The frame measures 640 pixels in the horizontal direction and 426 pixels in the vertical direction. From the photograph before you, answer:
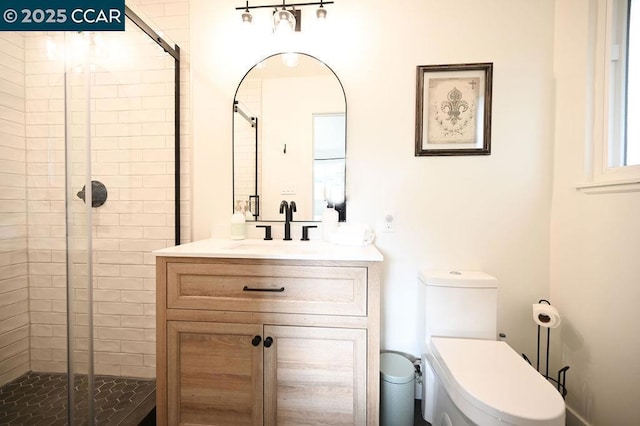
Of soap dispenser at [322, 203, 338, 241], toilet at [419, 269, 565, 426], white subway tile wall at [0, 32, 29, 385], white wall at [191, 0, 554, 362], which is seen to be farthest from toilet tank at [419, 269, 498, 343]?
white subway tile wall at [0, 32, 29, 385]

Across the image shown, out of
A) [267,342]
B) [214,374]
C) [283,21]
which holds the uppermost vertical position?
[283,21]

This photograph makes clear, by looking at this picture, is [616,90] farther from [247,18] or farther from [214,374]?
[214,374]

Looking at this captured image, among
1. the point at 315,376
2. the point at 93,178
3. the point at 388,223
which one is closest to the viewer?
the point at 315,376

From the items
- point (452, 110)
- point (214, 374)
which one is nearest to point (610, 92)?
point (452, 110)

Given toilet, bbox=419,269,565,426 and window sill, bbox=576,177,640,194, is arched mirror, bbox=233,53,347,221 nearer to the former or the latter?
toilet, bbox=419,269,565,426

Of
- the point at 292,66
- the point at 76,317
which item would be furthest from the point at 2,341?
the point at 292,66

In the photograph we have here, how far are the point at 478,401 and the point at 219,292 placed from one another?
1.08 m

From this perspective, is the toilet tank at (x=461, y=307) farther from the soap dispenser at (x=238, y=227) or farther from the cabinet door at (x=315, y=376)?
the soap dispenser at (x=238, y=227)

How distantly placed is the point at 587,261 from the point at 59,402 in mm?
2843

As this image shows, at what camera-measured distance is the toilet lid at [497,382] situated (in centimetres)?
79

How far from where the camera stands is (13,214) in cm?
130

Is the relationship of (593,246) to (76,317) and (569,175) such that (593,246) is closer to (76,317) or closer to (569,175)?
(569,175)

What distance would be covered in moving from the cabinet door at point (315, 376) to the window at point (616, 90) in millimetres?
1448

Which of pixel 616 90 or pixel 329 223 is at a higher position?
pixel 616 90
